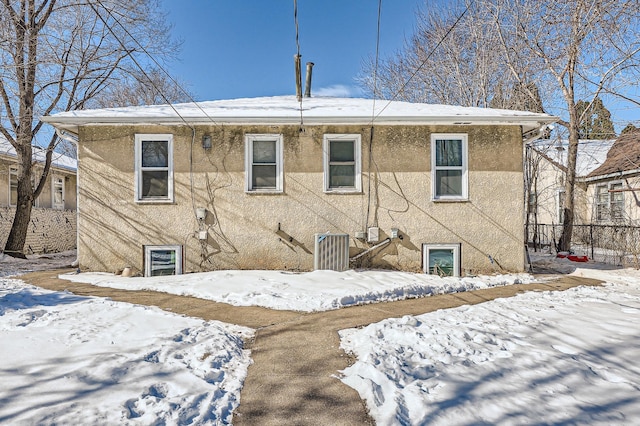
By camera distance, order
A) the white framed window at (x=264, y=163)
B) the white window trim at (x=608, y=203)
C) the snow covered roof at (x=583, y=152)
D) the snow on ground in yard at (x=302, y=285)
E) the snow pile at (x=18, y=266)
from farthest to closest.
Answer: the snow covered roof at (x=583, y=152), the white window trim at (x=608, y=203), the snow pile at (x=18, y=266), the white framed window at (x=264, y=163), the snow on ground in yard at (x=302, y=285)

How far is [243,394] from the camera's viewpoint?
9.04ft

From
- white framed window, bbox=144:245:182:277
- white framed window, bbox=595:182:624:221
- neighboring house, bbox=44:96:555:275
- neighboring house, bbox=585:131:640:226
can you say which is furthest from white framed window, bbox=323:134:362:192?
white framed window, bbox=595:182:624:221

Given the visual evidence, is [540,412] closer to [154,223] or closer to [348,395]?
[348,395]

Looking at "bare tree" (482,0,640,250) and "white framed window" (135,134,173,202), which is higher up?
"bare tree" (482,0,640,250)

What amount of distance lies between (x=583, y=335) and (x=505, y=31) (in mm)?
13723

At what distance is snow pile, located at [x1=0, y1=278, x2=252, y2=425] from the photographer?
234 cm

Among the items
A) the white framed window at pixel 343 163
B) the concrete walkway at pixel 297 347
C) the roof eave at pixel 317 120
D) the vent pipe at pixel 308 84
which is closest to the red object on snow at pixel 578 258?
the concrete walkway at pixel 297 347

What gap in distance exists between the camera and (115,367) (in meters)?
2.88

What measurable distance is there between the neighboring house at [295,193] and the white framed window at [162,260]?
0.9 inches

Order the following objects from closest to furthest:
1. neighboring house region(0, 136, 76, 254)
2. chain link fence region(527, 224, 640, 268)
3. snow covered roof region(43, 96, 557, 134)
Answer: snow covered roof region(43, 96, 557, 134) → chain link fence region(527, 224, 640, 268) → neighboring house region(0, 136, 76, 254)

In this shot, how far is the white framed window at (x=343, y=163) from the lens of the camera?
7.84 meters

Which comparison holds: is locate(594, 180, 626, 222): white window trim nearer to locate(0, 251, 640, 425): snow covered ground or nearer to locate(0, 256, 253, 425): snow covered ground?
locate(0, 251, 640, 425): snow covered ground

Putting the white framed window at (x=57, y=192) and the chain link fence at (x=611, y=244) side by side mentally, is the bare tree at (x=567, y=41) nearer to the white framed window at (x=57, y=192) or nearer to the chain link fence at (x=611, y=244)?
the chain link fence at (x=611, y=244)

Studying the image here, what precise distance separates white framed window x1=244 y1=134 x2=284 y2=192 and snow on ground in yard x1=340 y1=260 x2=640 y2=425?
14.9 ft
